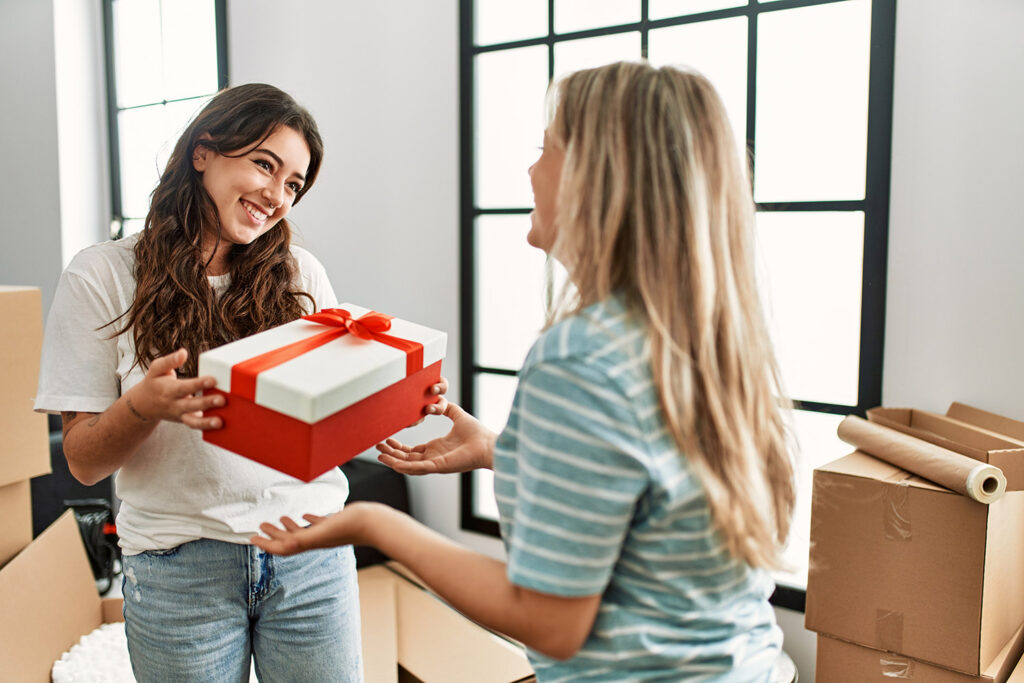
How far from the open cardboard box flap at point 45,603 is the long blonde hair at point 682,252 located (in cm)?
157

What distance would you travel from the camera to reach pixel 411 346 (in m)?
1.11

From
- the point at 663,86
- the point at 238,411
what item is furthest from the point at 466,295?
the point at 663,86

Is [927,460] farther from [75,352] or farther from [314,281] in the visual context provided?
[75,352]

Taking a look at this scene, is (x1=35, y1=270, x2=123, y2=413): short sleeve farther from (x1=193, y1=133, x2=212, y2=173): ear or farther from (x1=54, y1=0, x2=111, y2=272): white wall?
(x1=54, y1=0, x2=111, y2=272): white wall

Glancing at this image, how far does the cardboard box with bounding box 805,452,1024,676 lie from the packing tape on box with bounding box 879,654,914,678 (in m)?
0.03

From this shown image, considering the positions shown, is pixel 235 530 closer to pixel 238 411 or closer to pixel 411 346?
pixel 238 411

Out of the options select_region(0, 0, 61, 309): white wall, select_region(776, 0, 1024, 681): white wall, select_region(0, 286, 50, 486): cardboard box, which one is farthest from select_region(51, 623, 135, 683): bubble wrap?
select_region(0, 0, 61, 309): white wall

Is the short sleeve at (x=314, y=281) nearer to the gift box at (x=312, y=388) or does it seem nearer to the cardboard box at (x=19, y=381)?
the gift box at (x=312, y=388)

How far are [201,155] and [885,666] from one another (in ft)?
4.98

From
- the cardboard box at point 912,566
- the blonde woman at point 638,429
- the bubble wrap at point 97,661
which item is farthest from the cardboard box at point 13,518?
the cardboard box at point 912,566

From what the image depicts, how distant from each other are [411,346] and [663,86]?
54 cm

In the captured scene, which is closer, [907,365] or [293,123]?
[293,123]

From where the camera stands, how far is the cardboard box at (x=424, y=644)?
183cm

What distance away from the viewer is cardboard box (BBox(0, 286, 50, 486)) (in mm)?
1584
